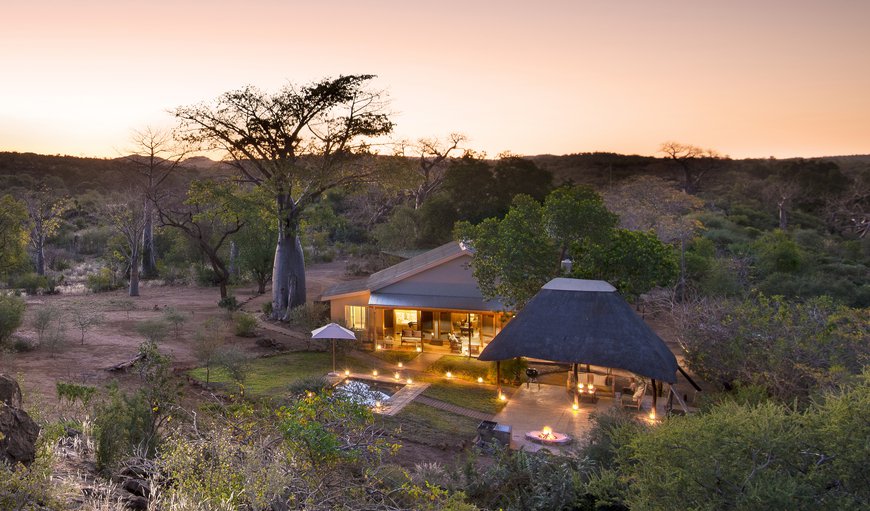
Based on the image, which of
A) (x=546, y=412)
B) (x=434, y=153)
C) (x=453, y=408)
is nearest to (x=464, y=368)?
(x=453, y=408)

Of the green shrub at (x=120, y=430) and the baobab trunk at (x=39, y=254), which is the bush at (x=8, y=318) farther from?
the baobab trunk at (x=39, y=254)

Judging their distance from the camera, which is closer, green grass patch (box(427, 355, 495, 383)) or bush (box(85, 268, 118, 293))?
green grass patch (box(427, 355, 495, 383))

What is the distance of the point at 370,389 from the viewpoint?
16.2 m

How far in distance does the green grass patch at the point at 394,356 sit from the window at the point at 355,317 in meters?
1.42

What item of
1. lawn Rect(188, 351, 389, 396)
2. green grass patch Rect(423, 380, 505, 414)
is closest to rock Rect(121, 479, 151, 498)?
lawn Rect(188, 351, 389, 396)

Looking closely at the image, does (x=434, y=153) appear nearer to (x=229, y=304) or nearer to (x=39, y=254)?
(x=39, y=254)

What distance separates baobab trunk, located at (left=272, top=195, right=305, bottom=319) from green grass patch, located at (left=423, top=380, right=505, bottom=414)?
1104cm

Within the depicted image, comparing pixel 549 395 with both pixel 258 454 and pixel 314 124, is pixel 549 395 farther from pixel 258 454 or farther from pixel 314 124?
pixel 314 124

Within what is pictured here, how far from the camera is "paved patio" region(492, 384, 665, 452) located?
13.6 metres

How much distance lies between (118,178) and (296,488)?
88.4 metres

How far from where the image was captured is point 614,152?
3971 inches

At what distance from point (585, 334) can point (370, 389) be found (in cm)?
626

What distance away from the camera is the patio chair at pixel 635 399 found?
49.1 feet

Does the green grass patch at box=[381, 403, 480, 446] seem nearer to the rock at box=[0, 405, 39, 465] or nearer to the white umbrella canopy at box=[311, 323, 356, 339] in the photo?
the white umbrella canopy at box=[311, 323, 356, 339]
